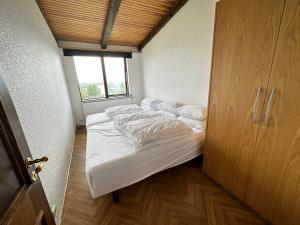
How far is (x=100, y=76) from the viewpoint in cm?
411

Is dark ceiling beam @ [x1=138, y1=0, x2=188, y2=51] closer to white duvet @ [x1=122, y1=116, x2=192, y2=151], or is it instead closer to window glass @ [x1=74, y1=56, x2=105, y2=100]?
window glass @ [x1=74, y1=56, x2=105, y2=100]

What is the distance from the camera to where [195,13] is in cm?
226

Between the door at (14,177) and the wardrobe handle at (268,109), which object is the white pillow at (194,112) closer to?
the wardrobe handle at (268,109)

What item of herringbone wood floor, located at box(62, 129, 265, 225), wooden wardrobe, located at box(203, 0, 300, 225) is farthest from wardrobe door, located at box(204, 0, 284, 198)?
herringbone wood floor, located at box(62, 129, 265, 225)

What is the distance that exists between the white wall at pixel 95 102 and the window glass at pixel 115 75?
24cm

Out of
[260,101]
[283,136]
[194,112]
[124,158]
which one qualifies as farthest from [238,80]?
[124,158]

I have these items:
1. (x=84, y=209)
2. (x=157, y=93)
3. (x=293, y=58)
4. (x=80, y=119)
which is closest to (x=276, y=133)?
(x=293, y=58)

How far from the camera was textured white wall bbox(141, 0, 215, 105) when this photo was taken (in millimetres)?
2172

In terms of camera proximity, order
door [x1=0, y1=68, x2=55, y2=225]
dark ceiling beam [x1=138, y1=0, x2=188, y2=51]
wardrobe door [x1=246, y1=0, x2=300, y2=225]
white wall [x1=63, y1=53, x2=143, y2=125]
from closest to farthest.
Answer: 1. door [x1=0, y1=68, x2=55, y2=225]
2. wardrobe door [x1=246, y1=0, x2=300, y2=225]
3. dark ceiling beam [x1=138, y1=0, x2=188, y2=51]
4. white wall [x1=63, y1=53, x2=143, y2=125]

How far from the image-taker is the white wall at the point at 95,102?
144 inches

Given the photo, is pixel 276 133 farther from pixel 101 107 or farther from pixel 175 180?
pixel 101 107

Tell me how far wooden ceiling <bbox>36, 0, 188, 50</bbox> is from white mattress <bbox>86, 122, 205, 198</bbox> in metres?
2.26

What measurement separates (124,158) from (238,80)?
1.33 meters

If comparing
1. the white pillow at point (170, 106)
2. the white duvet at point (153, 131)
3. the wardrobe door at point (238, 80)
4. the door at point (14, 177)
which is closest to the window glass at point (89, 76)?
the white pillow at point (170, 106)
